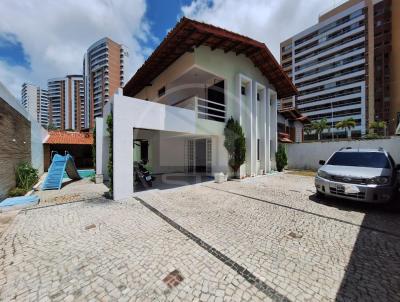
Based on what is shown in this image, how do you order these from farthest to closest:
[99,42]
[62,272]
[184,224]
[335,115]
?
[99,42] < [335,115] < [184,224] < [62,272]

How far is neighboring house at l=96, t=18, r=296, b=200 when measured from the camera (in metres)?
7.04

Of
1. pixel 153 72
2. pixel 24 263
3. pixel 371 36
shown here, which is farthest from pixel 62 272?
pixel 371 36

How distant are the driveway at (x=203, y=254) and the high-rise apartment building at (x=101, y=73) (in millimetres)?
63268

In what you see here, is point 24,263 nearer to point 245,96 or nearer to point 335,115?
point 245,96

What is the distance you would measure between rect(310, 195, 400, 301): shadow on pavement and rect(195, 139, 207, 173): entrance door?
9.47 metres

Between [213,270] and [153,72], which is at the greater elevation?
[153,72]

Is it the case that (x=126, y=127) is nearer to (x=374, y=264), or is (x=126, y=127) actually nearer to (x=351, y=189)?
(x=374, y=264)

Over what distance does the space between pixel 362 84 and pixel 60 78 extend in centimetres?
10251

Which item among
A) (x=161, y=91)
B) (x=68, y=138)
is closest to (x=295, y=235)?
(x=161, y=91)

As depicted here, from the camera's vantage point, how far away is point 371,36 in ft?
155

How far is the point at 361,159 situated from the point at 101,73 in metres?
72.2

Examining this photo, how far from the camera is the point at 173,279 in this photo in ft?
8.58

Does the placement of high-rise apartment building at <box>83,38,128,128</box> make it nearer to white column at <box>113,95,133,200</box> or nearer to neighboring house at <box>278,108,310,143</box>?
neighboring house at <box>278,108,310,143</box>

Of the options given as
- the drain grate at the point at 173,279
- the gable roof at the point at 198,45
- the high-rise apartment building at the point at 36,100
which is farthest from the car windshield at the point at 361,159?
the high-rise apartment building at the point at 36,100
